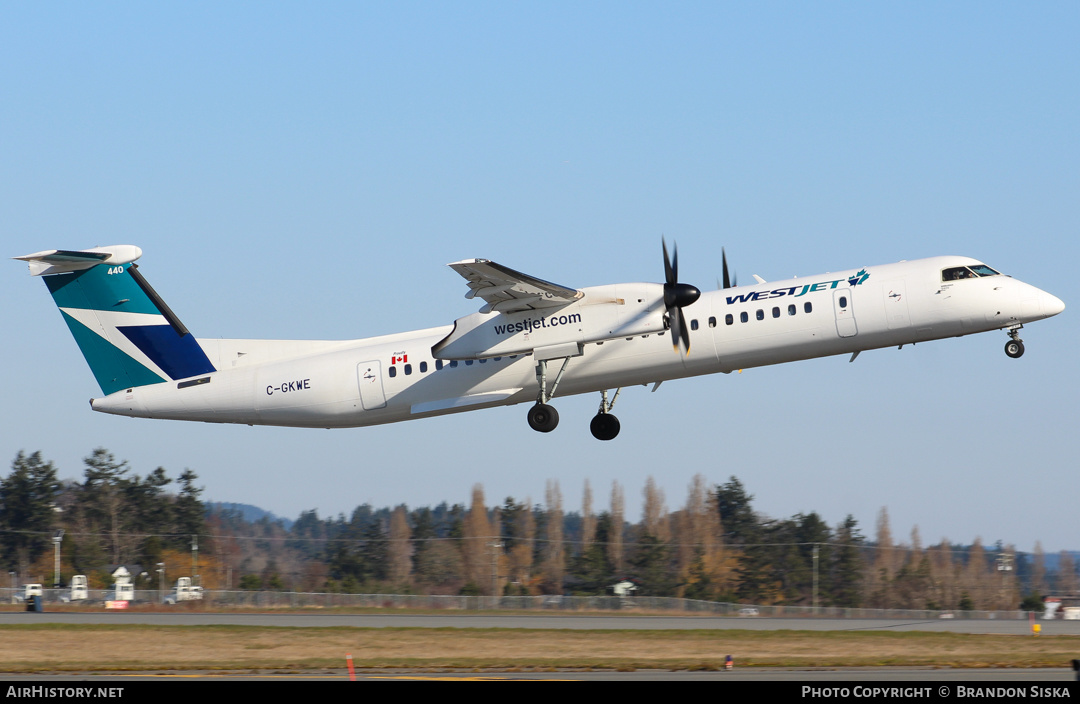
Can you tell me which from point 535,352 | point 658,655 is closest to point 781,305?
point 535,352

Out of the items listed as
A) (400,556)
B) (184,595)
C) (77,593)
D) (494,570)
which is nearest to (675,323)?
(184,595)

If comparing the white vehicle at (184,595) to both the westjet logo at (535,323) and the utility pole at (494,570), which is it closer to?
the utility pole at (494,570)

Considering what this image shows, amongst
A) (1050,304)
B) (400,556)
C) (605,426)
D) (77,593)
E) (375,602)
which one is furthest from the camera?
(400,556)

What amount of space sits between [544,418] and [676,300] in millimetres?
3928

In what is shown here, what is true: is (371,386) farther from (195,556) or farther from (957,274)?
(195,556)

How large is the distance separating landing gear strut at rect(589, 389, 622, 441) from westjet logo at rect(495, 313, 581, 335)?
2.63 m

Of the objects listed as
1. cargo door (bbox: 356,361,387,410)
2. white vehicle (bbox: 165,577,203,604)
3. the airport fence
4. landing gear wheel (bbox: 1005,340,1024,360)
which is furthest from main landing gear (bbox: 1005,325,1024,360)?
white vehicle (bbox: 165,577,203,604)

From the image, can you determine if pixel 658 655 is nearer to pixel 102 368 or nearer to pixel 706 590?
pixel 102 368

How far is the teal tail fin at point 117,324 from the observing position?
1014 inches

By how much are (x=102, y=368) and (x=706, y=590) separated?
4636 centimetres

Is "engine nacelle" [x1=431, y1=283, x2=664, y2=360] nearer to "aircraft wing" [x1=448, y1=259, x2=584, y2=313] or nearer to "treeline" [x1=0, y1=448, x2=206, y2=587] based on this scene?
"aircraft wing" [x1=448, y1=259, x2=584, y2=313]

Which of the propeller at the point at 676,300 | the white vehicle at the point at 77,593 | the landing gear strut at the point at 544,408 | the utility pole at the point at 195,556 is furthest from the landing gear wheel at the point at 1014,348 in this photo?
the utility pole at the point at 195,556

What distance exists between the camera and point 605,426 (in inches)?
997

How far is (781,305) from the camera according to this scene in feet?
73.9
